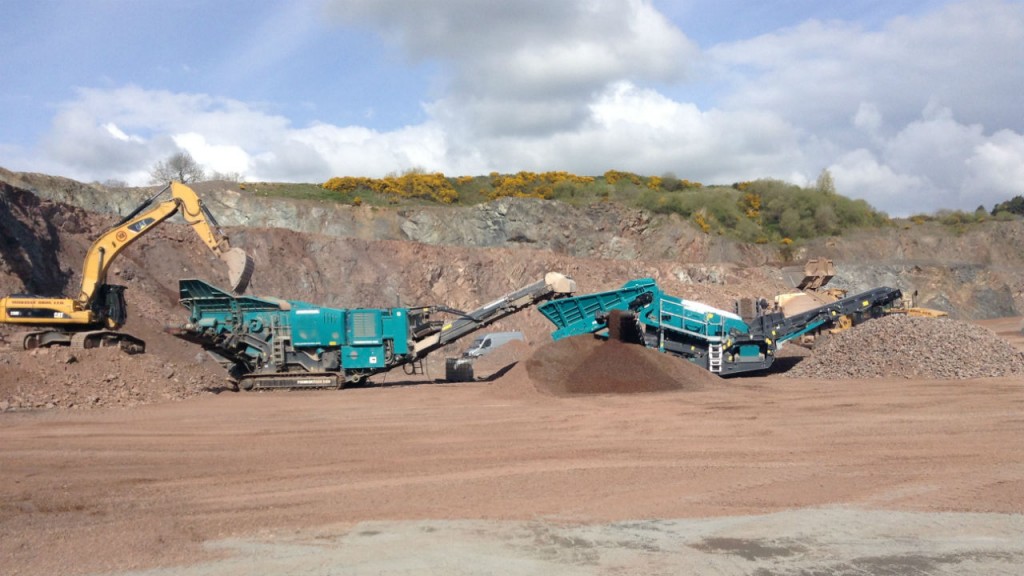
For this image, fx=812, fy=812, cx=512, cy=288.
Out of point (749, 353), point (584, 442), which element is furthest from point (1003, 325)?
point (584, 442)

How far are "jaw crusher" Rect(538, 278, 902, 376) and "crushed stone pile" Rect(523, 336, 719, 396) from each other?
0.86 m

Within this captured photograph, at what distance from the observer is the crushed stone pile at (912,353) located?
18656 millimetres

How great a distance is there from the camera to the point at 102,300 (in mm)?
20719

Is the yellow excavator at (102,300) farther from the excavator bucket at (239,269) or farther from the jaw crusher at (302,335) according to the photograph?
the jaw crusher at (302,335)

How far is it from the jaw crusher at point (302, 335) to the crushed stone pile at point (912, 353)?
7.27m

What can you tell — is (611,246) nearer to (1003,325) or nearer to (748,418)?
(1003,325)

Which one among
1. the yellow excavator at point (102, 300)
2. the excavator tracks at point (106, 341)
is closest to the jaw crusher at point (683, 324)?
the yellow excavator at point (102, 300)

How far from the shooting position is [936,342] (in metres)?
19.3

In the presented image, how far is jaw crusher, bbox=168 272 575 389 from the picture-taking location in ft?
65.2

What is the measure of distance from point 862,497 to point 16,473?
30.0ft

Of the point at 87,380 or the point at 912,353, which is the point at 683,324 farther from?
the point at 87,380

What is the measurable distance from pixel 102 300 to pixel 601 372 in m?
13.0

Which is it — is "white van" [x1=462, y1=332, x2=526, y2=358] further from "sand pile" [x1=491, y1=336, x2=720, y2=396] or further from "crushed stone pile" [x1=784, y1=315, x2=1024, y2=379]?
"crushed stone pile" [x1=784, y1=315, x2=1024, y2=379]

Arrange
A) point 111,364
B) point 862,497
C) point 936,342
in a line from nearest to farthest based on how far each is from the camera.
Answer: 1. point 862,497
2. point 111,364
3. point 936,342
